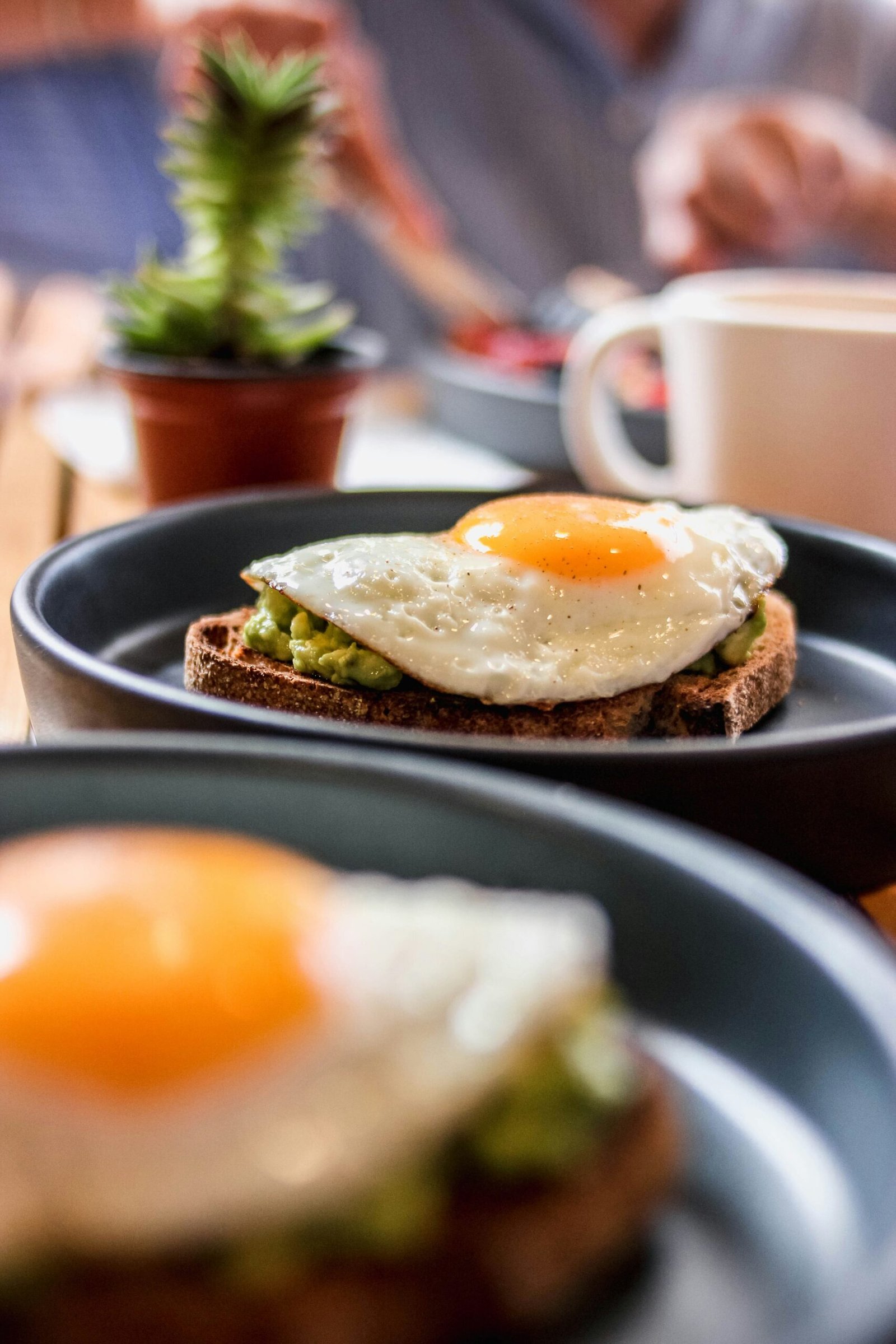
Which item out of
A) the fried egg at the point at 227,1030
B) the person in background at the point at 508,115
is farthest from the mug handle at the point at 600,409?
the person in background at the point at 508,115

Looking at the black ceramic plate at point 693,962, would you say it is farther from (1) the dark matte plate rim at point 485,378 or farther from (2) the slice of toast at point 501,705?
(1) the dark matte plate rim at point 485,378

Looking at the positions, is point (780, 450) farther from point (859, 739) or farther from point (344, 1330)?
point (344, 1330)

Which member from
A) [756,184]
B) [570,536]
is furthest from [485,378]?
[756,184]

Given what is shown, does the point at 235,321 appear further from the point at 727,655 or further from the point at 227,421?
the point at 727,655

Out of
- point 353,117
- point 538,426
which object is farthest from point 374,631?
point 353,117

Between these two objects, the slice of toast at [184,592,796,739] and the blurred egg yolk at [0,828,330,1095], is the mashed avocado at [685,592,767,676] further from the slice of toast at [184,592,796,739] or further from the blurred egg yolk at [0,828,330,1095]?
the blurred egg yolk at [0,828,330,1095]

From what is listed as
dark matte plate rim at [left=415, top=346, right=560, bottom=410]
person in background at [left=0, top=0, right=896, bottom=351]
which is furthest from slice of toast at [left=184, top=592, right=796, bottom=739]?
person in background at [left=0, top=0, right=896, bottom=351]
